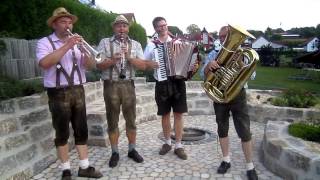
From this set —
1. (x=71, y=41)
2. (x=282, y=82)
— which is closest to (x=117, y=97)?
(x=71, y=41)

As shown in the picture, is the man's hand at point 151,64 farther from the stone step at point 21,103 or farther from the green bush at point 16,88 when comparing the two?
the green bush at point 16,88

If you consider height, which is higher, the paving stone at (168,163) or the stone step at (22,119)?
the stone step at (22,119)

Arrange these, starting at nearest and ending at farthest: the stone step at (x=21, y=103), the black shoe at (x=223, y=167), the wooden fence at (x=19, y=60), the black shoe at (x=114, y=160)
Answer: the stone step at (x=21, y=103) < the black shoe at (x=223, y=167) < the black shoe at (x=114, y=160) < the wooden fence at (x=19, y=60)

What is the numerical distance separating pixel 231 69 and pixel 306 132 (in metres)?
1.54

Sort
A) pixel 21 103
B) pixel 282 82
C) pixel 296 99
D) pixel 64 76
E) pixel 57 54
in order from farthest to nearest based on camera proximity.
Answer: pixel 282 82 < pixel 296 99 < pixel 21 103 < pixel 64 76 < pixel 57 54

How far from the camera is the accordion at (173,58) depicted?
5.27 meters

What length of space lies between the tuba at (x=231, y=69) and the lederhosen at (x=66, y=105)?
63.6 inches

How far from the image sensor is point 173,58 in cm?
527

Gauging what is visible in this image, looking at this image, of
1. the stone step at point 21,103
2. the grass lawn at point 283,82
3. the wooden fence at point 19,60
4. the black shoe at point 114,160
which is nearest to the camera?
the stone step at point 21,103

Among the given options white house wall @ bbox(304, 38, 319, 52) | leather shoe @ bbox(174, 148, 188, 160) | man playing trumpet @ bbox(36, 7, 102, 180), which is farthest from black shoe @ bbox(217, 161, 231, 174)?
white house wall @ bbox(304, 38, 319, 52)

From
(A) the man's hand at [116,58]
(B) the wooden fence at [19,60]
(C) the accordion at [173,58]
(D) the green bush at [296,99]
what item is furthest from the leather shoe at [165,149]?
(D) the green bush at [296,99]

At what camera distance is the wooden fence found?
5.85 meters

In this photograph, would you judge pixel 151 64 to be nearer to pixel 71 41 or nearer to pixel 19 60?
pixel 71 41

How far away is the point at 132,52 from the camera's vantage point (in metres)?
5.08
